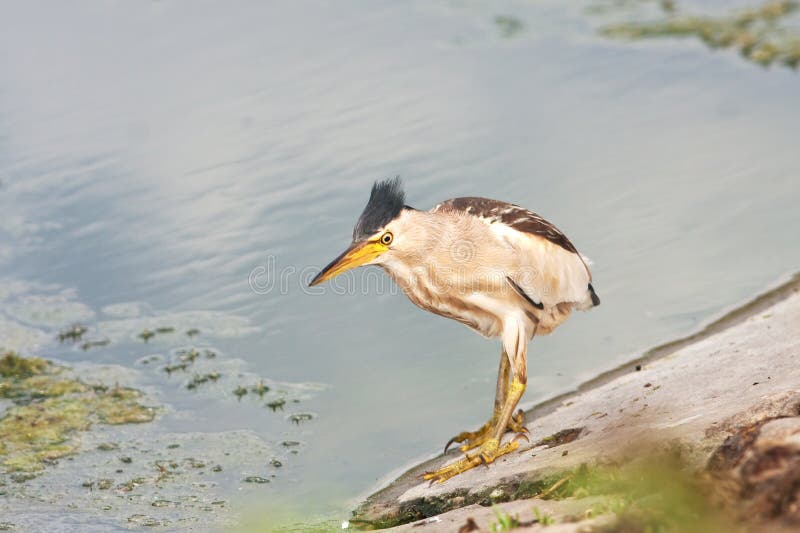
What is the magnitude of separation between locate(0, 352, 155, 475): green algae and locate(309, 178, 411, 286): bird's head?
2.14 metres

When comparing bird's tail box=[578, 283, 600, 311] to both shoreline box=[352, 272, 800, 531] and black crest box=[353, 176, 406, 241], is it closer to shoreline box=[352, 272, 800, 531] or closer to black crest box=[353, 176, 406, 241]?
shoreline box=[352, 272, 800, 531]

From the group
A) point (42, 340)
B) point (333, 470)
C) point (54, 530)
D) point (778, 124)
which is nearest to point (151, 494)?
point (54, 530)

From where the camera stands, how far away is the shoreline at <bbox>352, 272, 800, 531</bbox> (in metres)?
5.32

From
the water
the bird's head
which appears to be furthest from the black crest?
the water

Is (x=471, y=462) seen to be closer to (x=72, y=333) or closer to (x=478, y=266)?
(x=478, y=266)

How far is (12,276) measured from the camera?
9234 mm

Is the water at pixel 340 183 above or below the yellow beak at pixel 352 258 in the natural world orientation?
above

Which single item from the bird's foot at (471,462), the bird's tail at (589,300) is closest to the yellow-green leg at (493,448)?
the bird's foot at (471,462)

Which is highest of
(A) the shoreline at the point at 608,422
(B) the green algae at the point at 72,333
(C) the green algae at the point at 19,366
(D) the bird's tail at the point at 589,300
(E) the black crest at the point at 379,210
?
(B) the green algae at the point at 72,333

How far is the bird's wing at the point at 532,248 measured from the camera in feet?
21.1

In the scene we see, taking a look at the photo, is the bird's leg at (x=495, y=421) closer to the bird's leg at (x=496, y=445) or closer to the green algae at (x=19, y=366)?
the bird's leg at (x=496, y=445)

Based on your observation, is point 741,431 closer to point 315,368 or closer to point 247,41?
point 315,368

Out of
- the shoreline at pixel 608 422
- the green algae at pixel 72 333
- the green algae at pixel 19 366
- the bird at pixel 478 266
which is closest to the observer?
the shoreline at pixel 608 422

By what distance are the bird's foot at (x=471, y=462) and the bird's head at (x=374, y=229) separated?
116 cm
